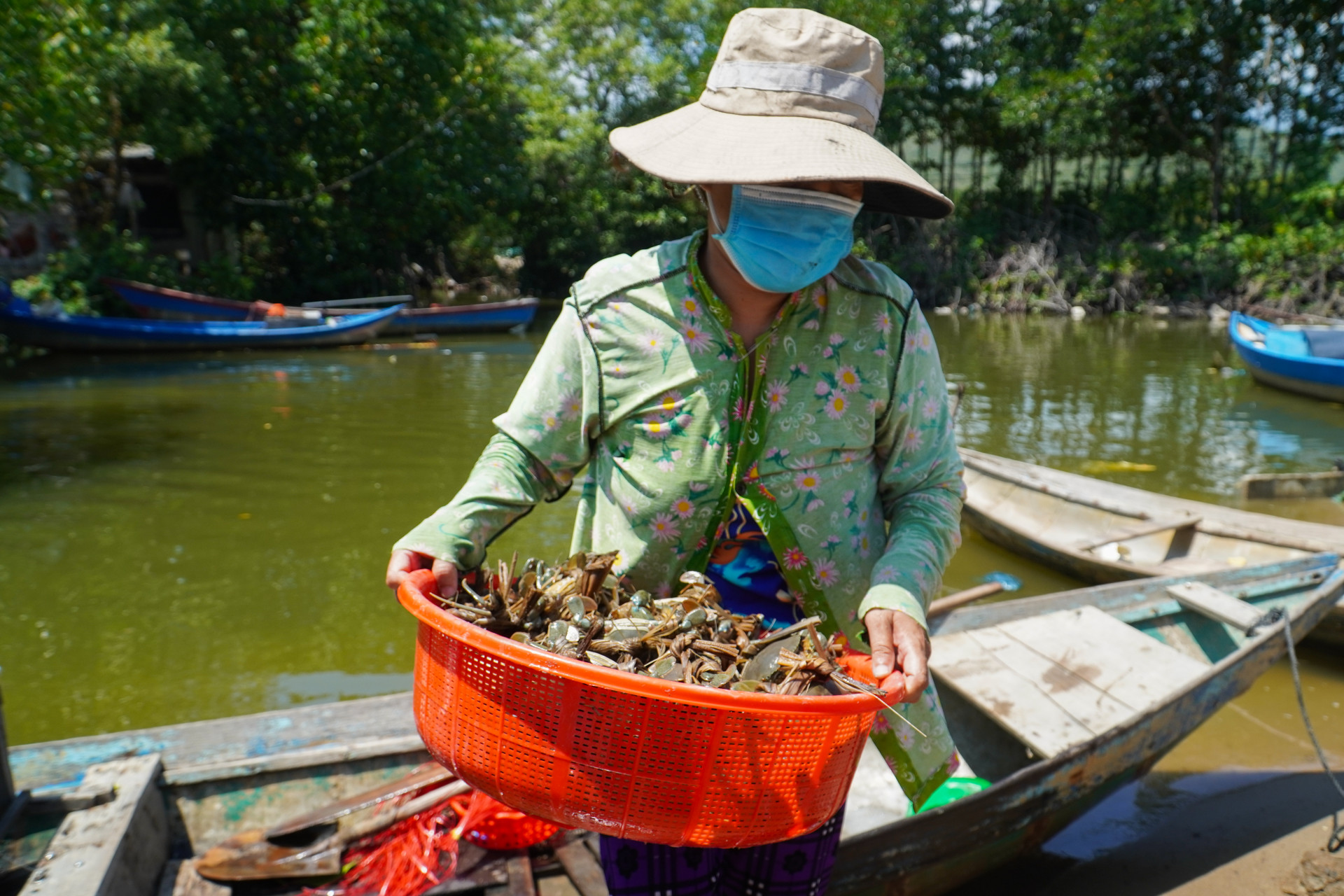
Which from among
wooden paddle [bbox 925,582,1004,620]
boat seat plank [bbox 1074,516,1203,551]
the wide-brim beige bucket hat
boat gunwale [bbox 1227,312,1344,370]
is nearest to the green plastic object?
wooden paddle [bbox 925,582,1004,620]

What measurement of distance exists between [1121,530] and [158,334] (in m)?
13.6

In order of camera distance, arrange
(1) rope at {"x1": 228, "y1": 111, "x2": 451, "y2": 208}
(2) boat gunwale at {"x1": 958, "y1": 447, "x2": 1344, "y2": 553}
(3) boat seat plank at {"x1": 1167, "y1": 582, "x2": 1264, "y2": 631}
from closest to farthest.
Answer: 1. (3) boat seat plank at {"x1": 1167, "y1": 582, "x2": 1264, "y2": 631}
2. (2) boat gunwale at {"x1": 958, "y1": 447, "x2": 1344, "y2": 553}
3. (1) rope at {"x1": 228, "y1": 111, "x2": 451, "y2": 208}

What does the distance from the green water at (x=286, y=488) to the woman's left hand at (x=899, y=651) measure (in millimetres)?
3357

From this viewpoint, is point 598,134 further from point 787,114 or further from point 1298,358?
point 787,114

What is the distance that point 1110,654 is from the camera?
11.1 ft

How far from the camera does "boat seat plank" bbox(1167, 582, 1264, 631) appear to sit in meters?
3.53

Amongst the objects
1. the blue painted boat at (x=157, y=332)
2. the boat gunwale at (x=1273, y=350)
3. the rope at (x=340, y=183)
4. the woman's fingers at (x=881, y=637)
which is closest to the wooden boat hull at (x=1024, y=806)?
the woman's fingers at (x=881, y=637)

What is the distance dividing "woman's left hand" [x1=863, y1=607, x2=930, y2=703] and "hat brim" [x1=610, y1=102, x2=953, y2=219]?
26.2 inches

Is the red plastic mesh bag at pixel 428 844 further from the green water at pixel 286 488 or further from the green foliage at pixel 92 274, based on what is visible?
the green foliage at pixel 92 274

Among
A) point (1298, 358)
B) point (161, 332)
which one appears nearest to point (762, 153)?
point (1298, 358)

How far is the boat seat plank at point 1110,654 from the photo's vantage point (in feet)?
10.2

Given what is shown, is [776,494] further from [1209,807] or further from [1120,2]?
[1120,2]

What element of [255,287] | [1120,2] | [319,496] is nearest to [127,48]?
[255,287]

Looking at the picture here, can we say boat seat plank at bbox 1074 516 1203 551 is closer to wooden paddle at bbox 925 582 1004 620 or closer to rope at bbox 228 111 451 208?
wooden paddle at bbox 925 582 1004 620
